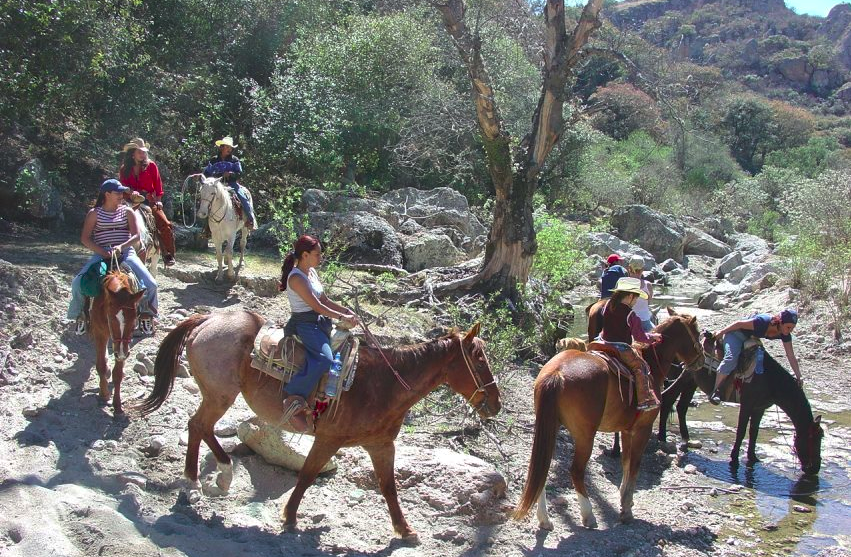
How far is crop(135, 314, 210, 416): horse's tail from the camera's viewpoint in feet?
21.4

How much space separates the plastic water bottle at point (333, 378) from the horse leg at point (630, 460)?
129 inches

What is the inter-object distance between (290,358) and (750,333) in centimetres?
648

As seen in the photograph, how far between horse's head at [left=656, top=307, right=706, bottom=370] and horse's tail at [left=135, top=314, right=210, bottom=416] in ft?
15.9

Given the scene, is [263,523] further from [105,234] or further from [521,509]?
[105,234]

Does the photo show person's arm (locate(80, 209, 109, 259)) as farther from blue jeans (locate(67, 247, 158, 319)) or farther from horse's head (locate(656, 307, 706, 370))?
horse's head (locate(656, 307, 706, 370))

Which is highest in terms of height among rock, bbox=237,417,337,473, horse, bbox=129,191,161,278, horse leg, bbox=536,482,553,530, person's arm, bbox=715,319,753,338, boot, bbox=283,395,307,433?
horse, bbox=129,191,161,278

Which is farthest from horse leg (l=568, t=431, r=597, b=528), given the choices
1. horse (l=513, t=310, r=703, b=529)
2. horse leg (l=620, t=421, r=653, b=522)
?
horse leg (l=620, t=421, r=653, b=522)

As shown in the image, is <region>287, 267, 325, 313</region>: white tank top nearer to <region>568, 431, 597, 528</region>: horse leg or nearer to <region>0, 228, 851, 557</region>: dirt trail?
<region>0, 228, 851, 557</region>: dirt trail

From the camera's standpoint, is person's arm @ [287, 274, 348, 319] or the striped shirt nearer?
person's arm @ [287, 274, 348, 319]

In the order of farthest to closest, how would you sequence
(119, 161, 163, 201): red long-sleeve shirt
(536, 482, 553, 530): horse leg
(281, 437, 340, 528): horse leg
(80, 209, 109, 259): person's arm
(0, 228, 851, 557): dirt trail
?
(119, 161, 163, 201): red long-sleeve shirt < (80, 209, 109, 259): person's arm < (536, 482, 553, 530): horse leg < (281, 437, 340, 528): horse leg < (0, 228, 851, 557): dirt trail

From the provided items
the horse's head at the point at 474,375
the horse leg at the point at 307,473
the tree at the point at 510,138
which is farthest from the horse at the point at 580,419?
the tree at the point at 510,138

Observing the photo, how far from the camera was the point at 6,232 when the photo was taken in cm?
1374

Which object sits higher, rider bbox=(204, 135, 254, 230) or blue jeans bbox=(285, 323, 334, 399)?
rider bbox=(204, 135, 254, 230)

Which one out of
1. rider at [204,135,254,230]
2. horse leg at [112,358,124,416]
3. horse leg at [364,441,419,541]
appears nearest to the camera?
horse leg at [364,441,419,541]
